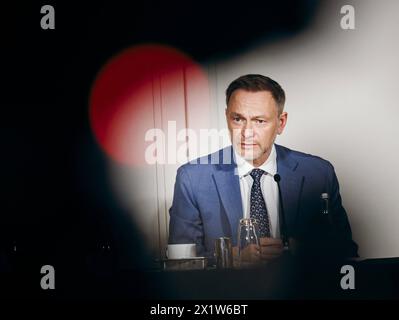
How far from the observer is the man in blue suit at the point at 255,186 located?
307 centimetres

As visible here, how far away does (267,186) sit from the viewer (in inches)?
122

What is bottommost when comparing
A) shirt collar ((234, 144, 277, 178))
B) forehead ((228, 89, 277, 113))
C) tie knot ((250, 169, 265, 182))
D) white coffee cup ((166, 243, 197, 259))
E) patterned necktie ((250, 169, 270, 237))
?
white coffee cup ((166, 243, 197, 259))

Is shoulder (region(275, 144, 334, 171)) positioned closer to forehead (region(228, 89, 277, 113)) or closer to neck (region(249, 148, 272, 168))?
neck (region(249, 148, 272, 168))

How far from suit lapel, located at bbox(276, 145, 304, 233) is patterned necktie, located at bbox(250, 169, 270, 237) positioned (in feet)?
0.31

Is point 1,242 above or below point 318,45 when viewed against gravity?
below

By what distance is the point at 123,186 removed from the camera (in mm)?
3072

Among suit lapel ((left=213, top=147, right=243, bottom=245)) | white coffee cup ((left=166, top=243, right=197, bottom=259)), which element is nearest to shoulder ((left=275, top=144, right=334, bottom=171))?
suit lapel ((left=213, top=147, right=243, bottom=245))

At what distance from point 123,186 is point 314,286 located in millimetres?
952

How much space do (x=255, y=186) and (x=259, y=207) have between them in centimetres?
10

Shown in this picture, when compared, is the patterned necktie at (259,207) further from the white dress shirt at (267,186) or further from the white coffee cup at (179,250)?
the white coffee cup at (179,250)

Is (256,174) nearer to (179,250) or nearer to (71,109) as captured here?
(179,250)

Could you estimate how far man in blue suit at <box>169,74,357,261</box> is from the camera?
307 centimetres

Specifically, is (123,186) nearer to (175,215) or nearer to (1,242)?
(175,215)
